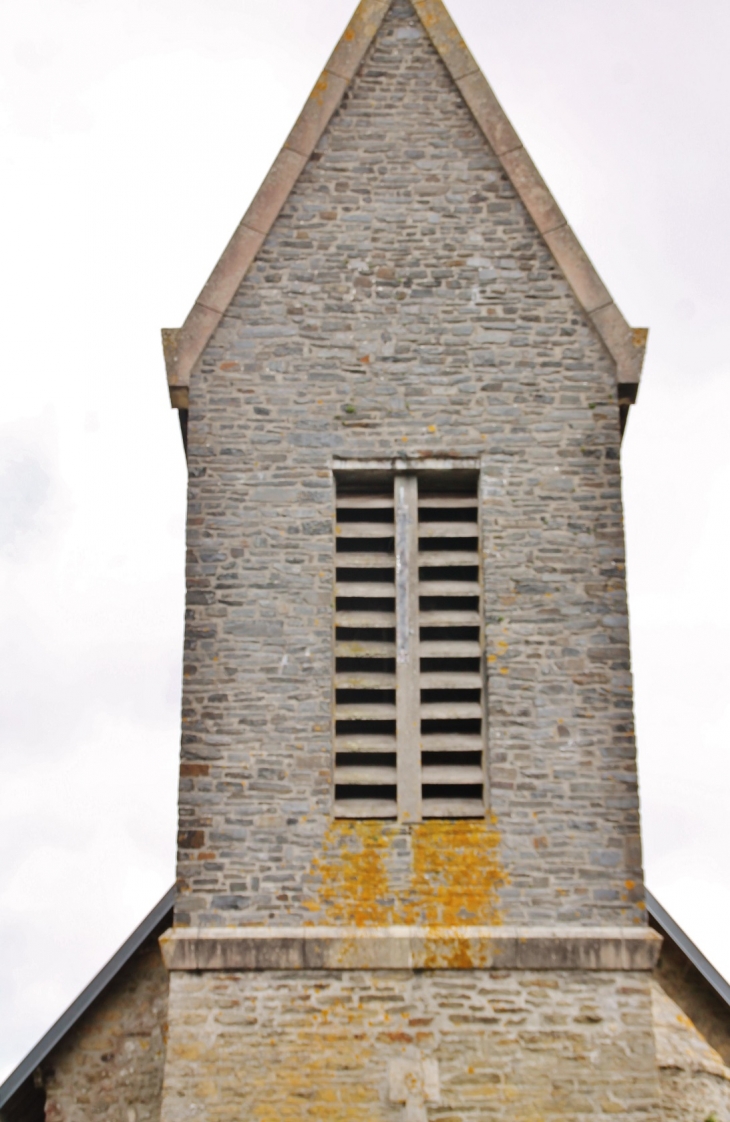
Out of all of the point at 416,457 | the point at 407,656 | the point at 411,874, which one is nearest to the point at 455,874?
the point at 411,874

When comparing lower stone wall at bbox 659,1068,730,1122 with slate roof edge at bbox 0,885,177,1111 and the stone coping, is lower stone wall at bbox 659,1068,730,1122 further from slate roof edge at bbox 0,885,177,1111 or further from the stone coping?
slate roof edge at bbox 0,885,177,1111

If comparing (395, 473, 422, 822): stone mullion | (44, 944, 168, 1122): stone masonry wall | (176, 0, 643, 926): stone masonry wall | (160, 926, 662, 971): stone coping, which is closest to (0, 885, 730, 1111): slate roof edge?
(44, 944, 168, 1122): stone masonry wall

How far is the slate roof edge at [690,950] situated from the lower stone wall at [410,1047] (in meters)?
2.50

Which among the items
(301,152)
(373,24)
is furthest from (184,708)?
(373,24)

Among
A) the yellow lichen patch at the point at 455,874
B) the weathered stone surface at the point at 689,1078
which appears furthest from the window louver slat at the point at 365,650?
the weathered stone surface at the point at 689,1078

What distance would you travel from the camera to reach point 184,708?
33.6 ft

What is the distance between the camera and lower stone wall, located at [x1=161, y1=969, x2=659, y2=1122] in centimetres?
920

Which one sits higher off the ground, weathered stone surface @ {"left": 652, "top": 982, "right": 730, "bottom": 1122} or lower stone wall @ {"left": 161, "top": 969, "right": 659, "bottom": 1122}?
lower stone wall @ {"left": 161, "top": 969, "right": 659, "bottom": 1122}

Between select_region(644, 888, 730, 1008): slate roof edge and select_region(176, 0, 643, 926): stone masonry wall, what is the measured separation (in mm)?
2371

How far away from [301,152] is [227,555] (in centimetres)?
371

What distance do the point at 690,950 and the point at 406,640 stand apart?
412 centimetres

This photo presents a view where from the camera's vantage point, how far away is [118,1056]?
37.0 feet

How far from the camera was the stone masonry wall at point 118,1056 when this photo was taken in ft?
36.2

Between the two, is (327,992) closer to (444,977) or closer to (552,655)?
(444,977)
